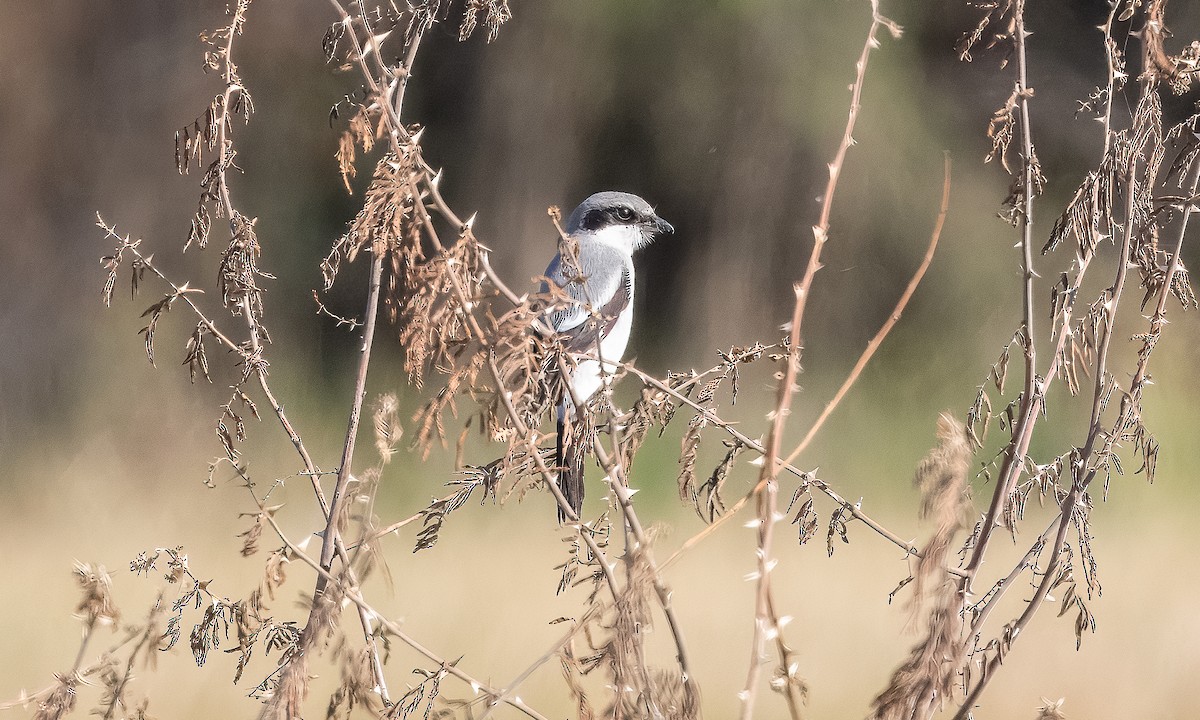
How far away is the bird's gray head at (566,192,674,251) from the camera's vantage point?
403 cm

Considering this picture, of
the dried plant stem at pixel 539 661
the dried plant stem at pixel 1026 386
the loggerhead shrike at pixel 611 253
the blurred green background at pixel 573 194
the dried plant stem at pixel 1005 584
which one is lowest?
the dried plant stem at pixel 539 661

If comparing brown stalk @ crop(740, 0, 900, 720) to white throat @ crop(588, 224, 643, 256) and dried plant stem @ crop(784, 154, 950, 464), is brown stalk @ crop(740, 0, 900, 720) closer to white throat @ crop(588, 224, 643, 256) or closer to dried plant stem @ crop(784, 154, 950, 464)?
dried plant stem @ crop(784, 154, 950, 464)

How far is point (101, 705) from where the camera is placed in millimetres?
1837

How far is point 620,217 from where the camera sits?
4.09 m

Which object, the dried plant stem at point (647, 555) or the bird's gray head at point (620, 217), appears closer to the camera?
the dried plant stem at point (647, 555)

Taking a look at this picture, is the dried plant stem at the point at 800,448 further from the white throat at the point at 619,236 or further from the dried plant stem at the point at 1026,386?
the white throat at the point at 619,236

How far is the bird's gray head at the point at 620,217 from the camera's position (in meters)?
4.03

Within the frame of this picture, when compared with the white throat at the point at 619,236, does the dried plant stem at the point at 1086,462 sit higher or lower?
lower

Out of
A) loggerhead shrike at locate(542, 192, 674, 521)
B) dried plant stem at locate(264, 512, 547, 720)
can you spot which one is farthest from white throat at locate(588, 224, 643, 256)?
dried plant stem at locate(264, 512, 547, 720)

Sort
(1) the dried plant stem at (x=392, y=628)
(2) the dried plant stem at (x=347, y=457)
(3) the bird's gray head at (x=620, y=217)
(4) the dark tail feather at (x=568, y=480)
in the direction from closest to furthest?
1. (1) the dried plant stem at (x=392, y=628)
2. (2) the dried plant stem at (x=347, y=457)
3. (4) the dark tail feather at (x=568, y=480)
4. (3) the bird's gray head at (x=620, y=217)

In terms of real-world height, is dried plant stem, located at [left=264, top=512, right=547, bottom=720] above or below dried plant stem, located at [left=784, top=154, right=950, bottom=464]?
below

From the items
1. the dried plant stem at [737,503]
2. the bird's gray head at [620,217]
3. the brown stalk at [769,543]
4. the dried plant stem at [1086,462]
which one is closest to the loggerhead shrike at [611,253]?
the bird's gray head at [620,217]

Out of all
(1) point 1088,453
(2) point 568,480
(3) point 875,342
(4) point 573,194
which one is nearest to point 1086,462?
(1) point 1088,453

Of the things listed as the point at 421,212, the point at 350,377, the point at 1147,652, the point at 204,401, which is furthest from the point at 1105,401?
the point at 204,401
